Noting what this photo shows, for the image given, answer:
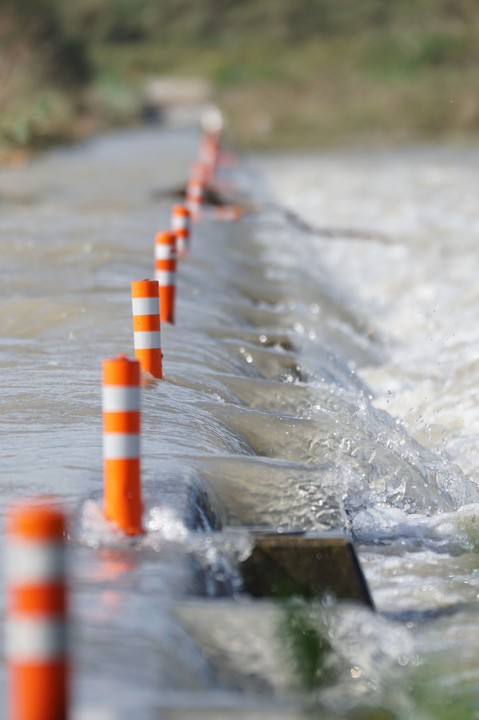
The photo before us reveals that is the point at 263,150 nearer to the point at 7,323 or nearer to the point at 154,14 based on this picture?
the point at 7,323

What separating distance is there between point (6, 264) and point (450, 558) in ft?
26.6

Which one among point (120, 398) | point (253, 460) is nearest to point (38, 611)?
point (120, 398)

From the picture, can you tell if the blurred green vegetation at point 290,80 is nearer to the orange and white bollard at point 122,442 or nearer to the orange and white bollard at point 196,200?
the orange and white bollard at point 196,200

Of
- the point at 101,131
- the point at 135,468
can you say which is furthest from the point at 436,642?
the point at 101,131

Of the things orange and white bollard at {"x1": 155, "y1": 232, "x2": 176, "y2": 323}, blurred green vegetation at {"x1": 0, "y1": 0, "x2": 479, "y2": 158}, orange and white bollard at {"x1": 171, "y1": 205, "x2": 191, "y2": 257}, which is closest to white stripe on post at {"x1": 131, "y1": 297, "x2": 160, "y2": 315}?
orange and white bollard at {"x1": 155, "y1": 232, "x2": 176, "y2": 323}

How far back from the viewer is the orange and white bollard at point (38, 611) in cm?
304

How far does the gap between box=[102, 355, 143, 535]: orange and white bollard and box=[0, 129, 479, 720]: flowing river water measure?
0.42ft

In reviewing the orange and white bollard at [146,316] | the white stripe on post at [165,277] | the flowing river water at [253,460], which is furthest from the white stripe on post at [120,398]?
the white stripe on post at [165,277]

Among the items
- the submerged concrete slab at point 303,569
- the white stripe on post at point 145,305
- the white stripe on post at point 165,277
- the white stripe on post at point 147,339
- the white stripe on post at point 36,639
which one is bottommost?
the white stripe on post at point 36,639

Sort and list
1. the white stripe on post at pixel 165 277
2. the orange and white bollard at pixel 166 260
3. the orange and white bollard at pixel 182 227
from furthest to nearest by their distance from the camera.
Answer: the orange and white bollard at pixel 182 227 → the white stripe on post at pixel 165 277 → the orange and white bollard at pixel 166 260

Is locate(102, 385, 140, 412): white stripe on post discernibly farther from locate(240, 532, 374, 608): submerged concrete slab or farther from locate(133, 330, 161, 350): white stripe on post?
locate(133, 330, 161, 350): white stripe on post

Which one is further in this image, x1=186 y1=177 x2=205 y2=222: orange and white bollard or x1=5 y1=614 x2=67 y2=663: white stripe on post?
x1=186 y1=177 x2=205 y2=222: orange and white bollard

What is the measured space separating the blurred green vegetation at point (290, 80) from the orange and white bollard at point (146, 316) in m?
15.1

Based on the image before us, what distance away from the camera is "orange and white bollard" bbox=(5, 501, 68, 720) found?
3.04 meters
